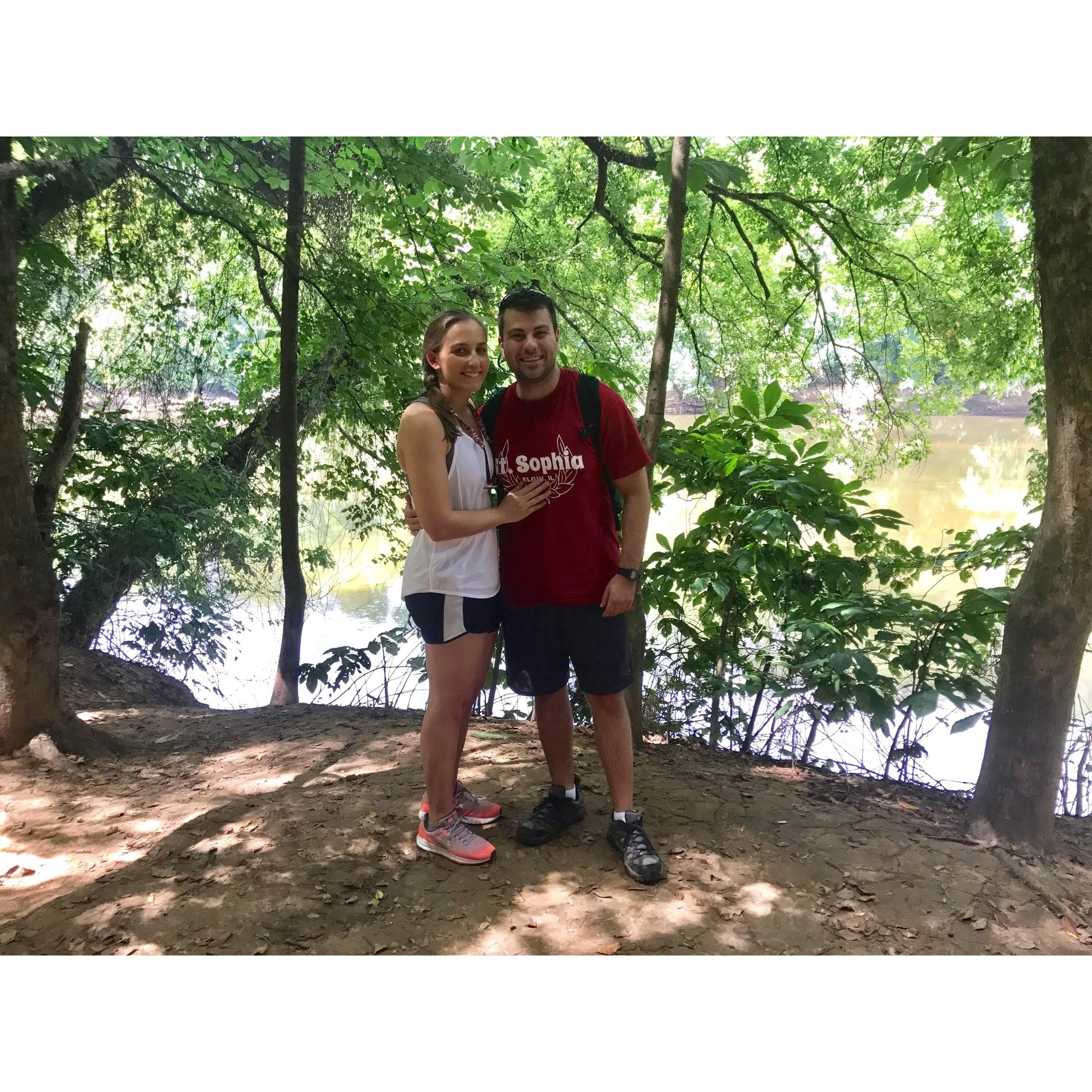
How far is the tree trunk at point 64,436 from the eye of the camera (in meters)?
3.16

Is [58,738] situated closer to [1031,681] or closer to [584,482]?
[584,482]

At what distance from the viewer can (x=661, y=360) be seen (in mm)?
2613

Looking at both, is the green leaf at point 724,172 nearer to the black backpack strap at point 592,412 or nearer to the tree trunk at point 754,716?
the black backpack strap at point 592,412

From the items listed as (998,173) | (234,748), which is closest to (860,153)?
(998,173)

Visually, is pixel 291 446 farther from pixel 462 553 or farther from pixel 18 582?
pixel 462 553

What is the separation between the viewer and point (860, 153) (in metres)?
4.90

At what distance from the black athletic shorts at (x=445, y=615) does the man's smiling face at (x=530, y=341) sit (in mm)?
566

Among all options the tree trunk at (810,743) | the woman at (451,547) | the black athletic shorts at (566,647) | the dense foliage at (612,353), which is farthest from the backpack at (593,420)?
the tree trunk at (810,743)

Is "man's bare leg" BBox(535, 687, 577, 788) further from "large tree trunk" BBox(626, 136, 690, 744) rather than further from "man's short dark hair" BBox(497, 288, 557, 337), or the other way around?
"man's short dark hair" BBox(497, 288, 557, 337)

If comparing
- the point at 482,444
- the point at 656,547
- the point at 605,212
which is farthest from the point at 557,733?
the point at 656,547

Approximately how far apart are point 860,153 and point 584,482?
14.0 feet

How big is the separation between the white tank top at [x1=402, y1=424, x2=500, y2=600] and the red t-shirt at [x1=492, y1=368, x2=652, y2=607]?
2.8 inches

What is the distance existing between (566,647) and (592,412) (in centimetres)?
59
